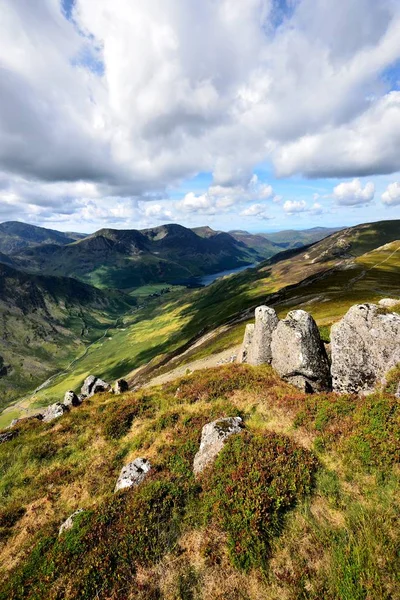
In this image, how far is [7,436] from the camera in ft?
98.2

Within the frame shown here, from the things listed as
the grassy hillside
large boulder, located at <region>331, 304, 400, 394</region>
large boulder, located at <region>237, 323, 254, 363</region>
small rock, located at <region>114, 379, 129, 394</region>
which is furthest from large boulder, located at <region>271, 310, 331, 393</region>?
small rock, located at <region>114, 379, 129, 394</region>

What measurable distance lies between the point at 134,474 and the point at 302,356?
→ 16734mm

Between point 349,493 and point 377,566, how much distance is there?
3.47 metres

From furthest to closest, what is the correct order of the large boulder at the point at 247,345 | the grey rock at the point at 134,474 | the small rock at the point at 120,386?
the small rock at the point at 120,386, the large boulder at the point at 247,345, the grey rock at the point at 134,474

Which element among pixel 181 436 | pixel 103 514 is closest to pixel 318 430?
pixel 181 436

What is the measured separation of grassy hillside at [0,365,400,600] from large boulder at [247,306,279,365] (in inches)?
428

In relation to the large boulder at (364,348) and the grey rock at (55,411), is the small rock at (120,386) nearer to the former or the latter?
the grey rock at (55,411)

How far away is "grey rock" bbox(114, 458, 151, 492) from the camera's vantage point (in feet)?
57.5

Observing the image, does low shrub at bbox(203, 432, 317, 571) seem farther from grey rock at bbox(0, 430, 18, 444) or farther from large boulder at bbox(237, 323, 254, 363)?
grey rock at bbox(0, 430, 18, 444)

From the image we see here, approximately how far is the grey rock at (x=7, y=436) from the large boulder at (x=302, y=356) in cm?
2807

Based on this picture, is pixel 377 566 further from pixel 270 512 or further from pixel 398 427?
pixel 398 427

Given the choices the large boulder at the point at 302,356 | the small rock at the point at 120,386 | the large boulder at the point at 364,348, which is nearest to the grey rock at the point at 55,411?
the small rock at the point at 120,386

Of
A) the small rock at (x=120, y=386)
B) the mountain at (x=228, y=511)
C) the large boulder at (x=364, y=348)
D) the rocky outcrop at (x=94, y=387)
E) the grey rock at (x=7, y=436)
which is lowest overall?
the rocky outcrop at (x=94, y=387)

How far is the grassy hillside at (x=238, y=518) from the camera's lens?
33.7 feet
